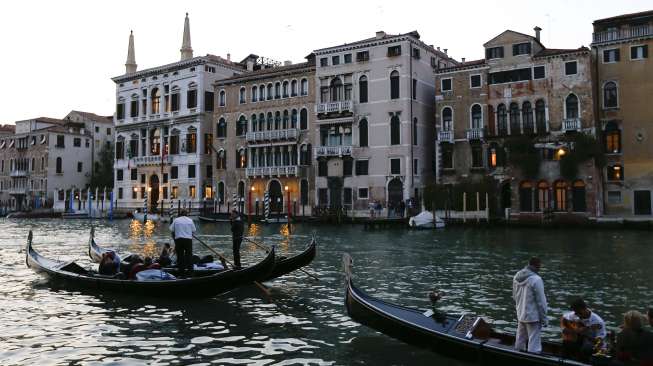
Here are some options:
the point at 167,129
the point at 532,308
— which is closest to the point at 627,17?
the point at 532,308

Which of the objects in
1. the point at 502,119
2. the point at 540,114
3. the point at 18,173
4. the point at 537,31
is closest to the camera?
the point at 540,114

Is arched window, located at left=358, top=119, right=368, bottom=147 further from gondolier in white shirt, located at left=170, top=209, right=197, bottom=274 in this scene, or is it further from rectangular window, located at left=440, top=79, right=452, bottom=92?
gondolier in white shirt, located at left=170, top=209, right=197, bottom=274

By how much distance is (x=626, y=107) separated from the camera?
28.2 m

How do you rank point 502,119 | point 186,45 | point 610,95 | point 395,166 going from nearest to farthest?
point 610,95 < point 502,119 < point 395,166 < point 186,45

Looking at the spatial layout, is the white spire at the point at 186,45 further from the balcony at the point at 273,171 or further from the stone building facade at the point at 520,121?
the stone building facade at the point at 520,121

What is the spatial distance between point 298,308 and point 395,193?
24013 millimetres

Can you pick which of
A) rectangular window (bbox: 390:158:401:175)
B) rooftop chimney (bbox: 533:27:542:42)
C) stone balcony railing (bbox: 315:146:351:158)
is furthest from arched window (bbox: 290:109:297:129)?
rooftop chimney (bbox: 533:27:542:42)

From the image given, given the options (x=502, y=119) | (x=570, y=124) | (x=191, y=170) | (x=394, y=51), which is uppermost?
(x=394, y=51)

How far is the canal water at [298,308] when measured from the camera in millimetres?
6723

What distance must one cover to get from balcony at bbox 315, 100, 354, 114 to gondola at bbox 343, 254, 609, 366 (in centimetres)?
2723

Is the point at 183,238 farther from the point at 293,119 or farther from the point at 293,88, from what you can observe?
the point at 293,88

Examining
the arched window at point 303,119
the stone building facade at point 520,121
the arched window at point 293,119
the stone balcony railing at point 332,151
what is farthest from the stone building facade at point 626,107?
the arched window at point 293,119

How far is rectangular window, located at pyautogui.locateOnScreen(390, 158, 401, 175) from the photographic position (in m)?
32.5

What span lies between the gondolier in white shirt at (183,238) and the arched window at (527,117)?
23.0 m
